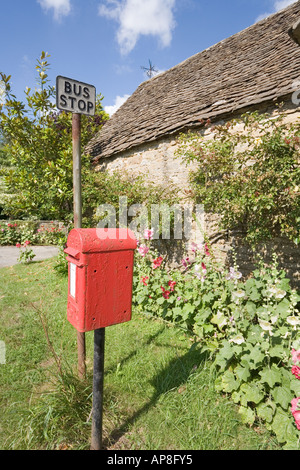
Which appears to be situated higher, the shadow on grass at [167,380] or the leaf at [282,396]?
the leaf at [282,396]

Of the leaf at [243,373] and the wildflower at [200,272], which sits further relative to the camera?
the wildflower at [200,272]

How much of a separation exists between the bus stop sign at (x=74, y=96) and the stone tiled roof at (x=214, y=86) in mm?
2858

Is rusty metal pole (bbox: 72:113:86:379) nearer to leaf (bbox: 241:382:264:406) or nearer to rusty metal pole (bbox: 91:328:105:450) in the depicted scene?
rusty metal pole (bbox: 91:328:105:450)

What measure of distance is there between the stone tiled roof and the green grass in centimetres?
397

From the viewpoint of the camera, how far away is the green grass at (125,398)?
1914mm

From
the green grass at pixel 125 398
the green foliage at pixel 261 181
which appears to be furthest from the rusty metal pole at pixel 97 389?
the green foliage at pixel 261 181

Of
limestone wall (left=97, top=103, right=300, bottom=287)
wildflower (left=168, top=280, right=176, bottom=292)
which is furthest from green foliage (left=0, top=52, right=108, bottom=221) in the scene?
wildflower (left=168, top=280, right=176, bottom=292)

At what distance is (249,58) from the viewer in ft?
18.7

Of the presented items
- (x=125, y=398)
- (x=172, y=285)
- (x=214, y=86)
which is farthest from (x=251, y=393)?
(x=214, y=86)

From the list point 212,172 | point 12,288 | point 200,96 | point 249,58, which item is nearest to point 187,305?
point 212,172

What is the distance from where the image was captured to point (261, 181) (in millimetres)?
3354

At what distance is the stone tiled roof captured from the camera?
439 centimetres

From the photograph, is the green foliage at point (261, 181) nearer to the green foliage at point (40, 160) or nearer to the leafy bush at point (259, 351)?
the leafy bush at point (259, 351)
